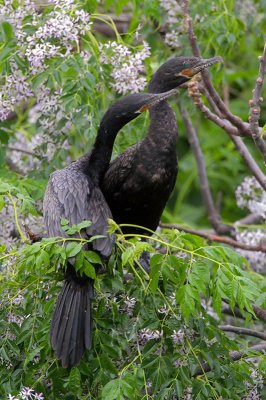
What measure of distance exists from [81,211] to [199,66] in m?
1.15

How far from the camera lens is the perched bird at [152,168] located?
5175mm

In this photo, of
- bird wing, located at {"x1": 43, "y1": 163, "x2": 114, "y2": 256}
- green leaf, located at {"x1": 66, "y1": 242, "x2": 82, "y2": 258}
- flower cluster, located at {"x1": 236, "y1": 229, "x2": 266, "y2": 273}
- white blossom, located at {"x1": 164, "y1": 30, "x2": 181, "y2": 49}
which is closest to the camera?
green leaf, located at {"x1": 66, "y1": 242, "x2": 82, "y2": 258}

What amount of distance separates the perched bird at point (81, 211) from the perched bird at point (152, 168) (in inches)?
4.2

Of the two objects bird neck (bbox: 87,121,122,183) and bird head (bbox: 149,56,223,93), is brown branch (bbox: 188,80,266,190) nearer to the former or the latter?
bird head (bbox: 149,56,223,93)

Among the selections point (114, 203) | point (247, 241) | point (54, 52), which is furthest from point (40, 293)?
point (247, 241)

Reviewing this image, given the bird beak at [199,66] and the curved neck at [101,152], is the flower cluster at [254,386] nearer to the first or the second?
the curved neck at [101,152]

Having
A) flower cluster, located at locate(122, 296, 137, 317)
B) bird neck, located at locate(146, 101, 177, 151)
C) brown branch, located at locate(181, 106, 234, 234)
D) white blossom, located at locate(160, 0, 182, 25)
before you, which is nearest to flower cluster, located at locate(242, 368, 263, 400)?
flower cluster, located at locate(122, 296, 137, 317)

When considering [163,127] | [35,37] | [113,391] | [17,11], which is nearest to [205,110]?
[163,127]

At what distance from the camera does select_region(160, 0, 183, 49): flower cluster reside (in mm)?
6172

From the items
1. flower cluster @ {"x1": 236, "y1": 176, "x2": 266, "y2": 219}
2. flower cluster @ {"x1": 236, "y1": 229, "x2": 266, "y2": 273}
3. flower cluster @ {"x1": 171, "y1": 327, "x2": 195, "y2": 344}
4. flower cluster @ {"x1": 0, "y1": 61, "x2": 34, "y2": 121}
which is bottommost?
flower cluster @ {"x1": 236, "y1": 229, "x2": 266, "y2": 273}

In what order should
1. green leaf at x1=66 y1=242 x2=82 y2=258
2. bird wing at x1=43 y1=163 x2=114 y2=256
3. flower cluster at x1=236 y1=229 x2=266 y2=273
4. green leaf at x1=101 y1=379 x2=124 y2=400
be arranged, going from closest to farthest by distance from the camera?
green leaf at x1=101 y1=379 x2=124 y2=400 < green leaf at x1=66 y1=242 x2=82 y2=258 < bird wing at x1=43 y1=163 x2=114 y2=256 < flower cluster at x1=236 y1=229 x2=266 y2=273

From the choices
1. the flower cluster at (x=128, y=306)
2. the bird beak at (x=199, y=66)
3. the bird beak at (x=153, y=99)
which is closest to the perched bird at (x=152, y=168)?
the bird beak at (x=199, y=66)

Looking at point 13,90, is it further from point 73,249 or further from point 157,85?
point 73,249

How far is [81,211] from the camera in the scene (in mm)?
4648
